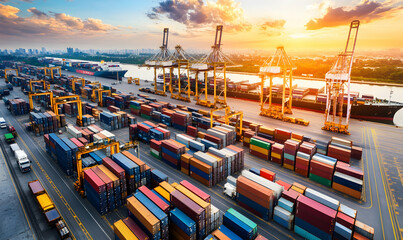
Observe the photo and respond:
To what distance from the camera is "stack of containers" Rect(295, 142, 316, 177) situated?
30441 mm

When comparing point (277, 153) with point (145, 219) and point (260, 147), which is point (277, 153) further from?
point (145, 219)

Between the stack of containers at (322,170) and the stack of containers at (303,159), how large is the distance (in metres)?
0.95

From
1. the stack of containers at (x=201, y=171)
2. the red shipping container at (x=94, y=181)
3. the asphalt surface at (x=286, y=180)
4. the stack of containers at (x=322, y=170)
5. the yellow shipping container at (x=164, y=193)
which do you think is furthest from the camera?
the stack of containers at (x=322, y=170)

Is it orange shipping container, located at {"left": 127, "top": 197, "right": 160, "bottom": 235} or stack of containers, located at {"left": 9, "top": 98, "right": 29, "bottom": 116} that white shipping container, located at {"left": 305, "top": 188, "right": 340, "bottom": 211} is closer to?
orange shipping container, located at {"left": 127, "top": 197, "right": 160, "bottom": 235}

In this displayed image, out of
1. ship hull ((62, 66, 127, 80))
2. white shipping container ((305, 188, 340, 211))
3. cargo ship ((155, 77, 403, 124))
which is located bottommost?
white shipping container ((305, 188, 340, 211))

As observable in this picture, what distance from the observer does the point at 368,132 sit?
48.4m

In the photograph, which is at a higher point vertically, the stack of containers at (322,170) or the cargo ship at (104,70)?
the cargo ship at (104,70)

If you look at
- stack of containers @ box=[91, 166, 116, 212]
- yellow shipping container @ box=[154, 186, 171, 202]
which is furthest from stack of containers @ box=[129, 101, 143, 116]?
yellow shipping container @ box=[154, 186, 171, 202]

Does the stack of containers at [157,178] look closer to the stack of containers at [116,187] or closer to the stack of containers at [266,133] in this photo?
the stack of containers at [116,187]

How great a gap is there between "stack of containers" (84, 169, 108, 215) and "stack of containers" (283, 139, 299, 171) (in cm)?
2652

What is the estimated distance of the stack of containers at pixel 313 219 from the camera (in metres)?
18.7

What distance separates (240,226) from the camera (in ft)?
60.2

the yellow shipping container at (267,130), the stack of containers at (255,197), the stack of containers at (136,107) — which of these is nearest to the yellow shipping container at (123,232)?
the stack of containers at (255,197)

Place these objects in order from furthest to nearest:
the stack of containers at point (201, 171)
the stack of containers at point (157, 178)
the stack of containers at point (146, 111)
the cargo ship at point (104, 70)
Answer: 1. the cargo ship at point (104, 70)
2. the stack of containers at point (146, 111)
3. the stack of containers at point (201, 171)
4. the stack of containers at point (157, 178)
